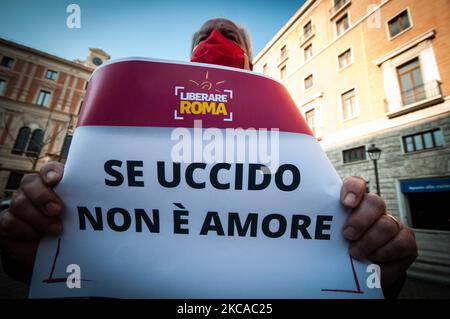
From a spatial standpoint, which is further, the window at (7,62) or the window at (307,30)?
the window at (7,62)

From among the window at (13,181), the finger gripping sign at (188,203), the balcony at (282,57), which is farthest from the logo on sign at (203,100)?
the window at (13,181)

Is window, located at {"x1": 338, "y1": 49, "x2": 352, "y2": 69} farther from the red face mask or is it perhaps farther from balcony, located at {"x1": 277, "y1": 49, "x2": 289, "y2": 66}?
the red face mask

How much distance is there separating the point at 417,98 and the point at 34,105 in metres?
27.5

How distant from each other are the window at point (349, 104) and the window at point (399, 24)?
117 inches

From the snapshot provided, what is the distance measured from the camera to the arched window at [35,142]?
698 inches

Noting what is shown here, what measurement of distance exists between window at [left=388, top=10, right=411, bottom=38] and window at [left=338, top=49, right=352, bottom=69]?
1.85 meters

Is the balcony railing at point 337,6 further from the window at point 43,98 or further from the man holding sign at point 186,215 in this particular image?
the window at point 43,98

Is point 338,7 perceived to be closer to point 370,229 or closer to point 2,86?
point 370,229

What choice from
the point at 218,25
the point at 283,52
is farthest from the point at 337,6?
the point at 218,25

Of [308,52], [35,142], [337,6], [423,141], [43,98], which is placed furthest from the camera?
[43,98]

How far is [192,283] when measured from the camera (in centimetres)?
65

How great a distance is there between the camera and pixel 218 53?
3.22ft
